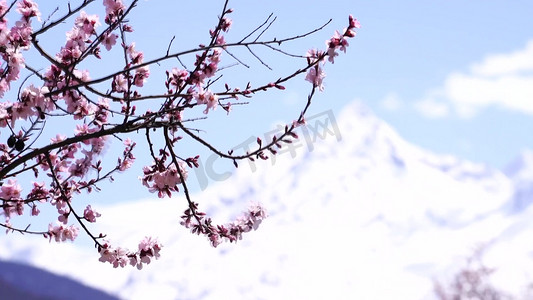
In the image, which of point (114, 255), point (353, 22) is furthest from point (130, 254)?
point (353, 22)

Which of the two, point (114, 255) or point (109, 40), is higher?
point (109, 40)

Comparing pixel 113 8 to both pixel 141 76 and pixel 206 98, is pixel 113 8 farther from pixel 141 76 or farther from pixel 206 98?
pixel 206 98

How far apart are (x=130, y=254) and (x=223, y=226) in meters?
0.74

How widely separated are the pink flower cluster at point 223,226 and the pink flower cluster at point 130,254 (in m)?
0.29

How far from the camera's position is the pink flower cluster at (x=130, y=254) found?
18.2ft

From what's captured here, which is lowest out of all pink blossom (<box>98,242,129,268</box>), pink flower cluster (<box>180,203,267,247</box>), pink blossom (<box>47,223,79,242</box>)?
Answer: pink blossom (<box>98,242,129,268</box>)

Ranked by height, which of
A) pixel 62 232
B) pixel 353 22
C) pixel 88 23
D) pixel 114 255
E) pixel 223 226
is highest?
pixel 88 23

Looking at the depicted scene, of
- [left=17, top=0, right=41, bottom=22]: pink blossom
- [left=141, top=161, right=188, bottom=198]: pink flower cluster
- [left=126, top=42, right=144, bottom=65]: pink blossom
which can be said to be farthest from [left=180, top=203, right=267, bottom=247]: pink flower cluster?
[left=17, top=0, right=41, bottom=22]: pink blossom

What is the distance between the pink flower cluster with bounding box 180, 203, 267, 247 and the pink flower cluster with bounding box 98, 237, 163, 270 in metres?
0.29

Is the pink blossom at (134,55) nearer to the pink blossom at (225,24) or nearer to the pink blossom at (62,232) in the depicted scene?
Answer: the pink blossom at (225,24)

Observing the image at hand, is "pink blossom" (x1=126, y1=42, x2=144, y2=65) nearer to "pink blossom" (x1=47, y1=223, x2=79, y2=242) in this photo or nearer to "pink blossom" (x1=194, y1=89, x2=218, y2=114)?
"pink blossom" (x1=194, y1=89, x2=218, y2=114)

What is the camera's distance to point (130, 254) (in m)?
5.62

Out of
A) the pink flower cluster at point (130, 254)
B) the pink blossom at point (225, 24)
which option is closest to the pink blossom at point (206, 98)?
the pink blossom at point (225, 24)

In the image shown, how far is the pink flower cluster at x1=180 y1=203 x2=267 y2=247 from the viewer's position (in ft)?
18.3
